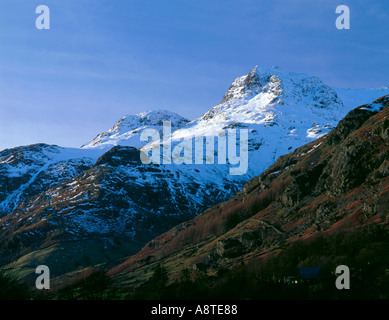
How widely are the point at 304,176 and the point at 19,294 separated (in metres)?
143

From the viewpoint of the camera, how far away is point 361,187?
119 m

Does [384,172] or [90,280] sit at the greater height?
[384,172]

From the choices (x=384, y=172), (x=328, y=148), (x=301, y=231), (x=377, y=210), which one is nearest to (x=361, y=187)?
(x=384, y=172)

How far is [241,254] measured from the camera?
12569 centimetres

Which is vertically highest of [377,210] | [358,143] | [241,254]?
[358,143]
